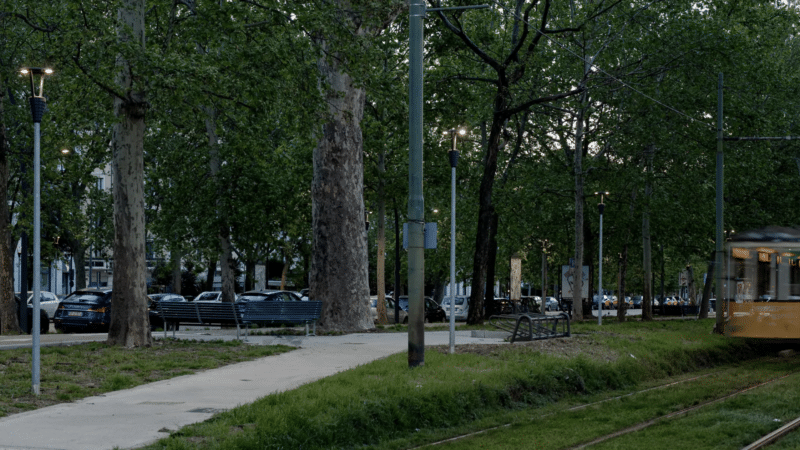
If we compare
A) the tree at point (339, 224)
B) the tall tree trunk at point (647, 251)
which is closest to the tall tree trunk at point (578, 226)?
the tall tree trunk at point (647, 251)

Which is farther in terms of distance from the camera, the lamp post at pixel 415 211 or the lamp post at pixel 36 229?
the lamp post at pixel 415 211

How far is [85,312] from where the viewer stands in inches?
1190

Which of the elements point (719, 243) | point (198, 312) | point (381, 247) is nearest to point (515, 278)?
point (381, 247)

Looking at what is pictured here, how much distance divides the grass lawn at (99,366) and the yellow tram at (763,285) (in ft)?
38.2

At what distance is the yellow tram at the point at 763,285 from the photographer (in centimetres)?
2305

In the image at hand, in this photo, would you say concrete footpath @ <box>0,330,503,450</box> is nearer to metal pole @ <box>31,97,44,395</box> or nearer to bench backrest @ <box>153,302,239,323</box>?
metal pole @ <box>31,97,44,395</box>

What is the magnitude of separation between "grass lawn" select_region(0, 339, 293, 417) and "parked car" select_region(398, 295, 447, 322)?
2482 cm

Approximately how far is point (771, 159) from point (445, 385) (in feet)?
113

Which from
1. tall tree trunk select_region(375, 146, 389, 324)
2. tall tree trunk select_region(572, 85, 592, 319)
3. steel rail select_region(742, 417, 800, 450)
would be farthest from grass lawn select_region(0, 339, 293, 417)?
tall tree trunk select_region(572, 85, 592, 319)

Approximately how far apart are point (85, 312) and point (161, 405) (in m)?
20.9

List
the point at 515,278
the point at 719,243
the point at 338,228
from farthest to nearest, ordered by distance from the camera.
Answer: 1. the point at 515,278
2. the point at 719,243
3. the point at 338,228

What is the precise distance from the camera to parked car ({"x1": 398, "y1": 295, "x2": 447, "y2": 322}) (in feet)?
144

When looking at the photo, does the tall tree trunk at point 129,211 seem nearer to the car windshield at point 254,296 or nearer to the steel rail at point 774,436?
the steel rail at point 774,436

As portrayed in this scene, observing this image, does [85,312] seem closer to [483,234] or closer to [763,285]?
[483,234]
